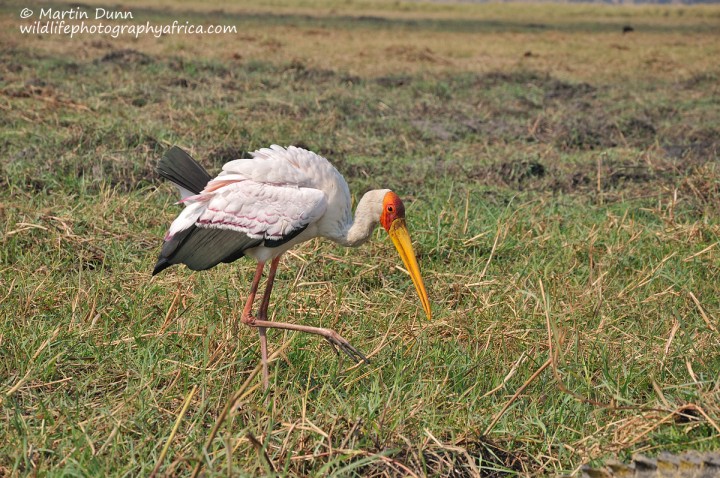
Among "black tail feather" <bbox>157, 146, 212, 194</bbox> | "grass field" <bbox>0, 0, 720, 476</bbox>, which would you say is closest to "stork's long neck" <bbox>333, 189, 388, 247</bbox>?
"grass field" <bbox>0, 0, 720, 476</bbox>

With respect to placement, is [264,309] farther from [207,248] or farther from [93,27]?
[93,27]

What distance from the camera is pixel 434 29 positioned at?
68.9 feet

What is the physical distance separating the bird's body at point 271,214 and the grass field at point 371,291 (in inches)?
10.2

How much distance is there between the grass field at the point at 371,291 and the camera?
2.76 metres

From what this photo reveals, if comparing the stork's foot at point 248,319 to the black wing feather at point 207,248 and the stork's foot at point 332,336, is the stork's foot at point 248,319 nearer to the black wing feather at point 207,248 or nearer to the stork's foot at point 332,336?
the stork's foot at point 332,336

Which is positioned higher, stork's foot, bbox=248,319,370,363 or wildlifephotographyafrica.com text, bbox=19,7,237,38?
wildlifephotographyafrica.com text, bbox=19,7,237,38

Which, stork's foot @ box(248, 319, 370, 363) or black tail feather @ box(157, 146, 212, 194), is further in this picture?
black tail feather @ box(157, 146, 212, 194)

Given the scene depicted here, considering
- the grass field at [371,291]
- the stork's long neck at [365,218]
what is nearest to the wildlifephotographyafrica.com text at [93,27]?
the grass field at [371,291]

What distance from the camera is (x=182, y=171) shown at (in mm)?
3912

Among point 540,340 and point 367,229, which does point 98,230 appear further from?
point 540,340

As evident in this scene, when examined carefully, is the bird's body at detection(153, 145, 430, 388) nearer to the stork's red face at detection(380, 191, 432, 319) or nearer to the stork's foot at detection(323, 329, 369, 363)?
the stork's red face at detection(380, 191, 432, 319)

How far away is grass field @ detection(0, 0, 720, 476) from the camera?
2756mm

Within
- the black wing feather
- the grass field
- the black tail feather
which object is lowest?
the grass field

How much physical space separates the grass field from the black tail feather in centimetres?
51
